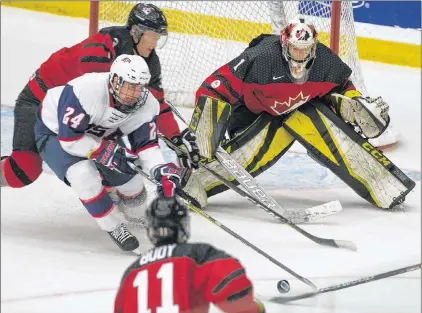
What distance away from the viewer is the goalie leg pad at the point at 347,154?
391cm

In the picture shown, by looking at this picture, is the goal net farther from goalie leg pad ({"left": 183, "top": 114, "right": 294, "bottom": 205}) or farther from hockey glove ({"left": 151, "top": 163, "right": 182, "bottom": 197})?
hockey glove ({"left": 151, "top": 163, "right": 182, "bottom": 197})

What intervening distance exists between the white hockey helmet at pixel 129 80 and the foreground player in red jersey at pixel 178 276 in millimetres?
1109

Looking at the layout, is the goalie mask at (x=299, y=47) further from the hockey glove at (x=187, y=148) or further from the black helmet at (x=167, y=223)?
the black helmet at (x=167, y=223)

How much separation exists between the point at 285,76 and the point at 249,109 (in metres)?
0.24

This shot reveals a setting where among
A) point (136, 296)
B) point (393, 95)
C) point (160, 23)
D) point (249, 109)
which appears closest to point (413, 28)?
point (393, 95)

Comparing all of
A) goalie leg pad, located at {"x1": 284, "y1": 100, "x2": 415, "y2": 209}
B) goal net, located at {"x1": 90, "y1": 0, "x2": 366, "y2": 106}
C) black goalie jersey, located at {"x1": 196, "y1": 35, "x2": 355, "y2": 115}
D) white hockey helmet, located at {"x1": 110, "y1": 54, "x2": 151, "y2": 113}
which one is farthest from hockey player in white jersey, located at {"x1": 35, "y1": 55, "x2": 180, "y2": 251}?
Answer: goal net, located at {"x1": 90, "y1": 0, "x2": 366, "y2": 106}

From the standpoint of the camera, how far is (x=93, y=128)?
11.2ft

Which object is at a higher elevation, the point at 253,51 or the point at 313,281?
the point at 253,51

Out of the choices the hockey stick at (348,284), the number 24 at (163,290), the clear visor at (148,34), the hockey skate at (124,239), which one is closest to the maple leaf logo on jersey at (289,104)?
the clear visor at (148,34)

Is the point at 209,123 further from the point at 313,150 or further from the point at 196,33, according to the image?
the point at 196,33

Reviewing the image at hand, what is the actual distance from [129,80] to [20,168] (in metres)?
0.61

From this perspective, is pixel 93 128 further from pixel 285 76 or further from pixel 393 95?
pixel 393 95

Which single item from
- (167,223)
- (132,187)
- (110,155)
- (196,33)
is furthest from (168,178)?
(196,33)

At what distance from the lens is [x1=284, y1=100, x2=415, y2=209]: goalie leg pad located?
3914 mm
